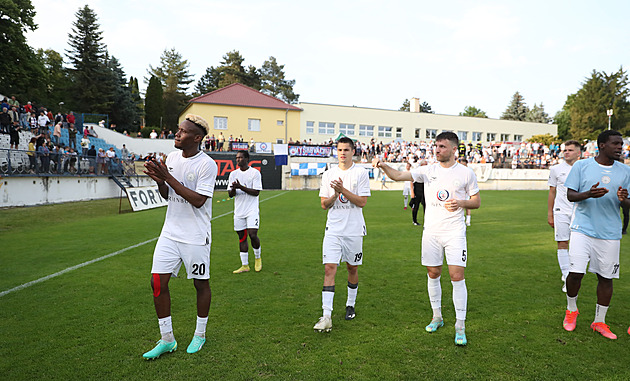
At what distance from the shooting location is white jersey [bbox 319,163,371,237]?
4789 mm

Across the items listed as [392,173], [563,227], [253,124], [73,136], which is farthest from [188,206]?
[253,124]

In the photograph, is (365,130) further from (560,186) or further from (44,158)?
(560,186)

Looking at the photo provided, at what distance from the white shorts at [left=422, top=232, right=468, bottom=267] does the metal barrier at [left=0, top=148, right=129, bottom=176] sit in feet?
63.0

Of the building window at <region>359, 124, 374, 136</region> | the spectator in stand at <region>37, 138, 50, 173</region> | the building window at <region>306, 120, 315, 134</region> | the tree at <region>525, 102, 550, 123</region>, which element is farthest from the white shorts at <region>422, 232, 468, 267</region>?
the tree at <region>525, 102, 550, 123</region>

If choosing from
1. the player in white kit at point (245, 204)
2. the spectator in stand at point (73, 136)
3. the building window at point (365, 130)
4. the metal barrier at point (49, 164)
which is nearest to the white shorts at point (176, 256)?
the player in white kit at point (245, 204)

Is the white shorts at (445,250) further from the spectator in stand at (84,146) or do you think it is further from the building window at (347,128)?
the building window at (347,128)

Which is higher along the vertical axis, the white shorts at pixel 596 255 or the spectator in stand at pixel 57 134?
the spectator in stand at pixel 57 134

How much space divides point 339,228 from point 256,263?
10.5ft

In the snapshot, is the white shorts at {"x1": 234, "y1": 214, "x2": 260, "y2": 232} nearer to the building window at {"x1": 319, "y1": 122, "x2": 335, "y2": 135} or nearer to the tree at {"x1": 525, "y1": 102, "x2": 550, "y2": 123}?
the building window at {"x1": 319, "y1": 122, "x2": 335, "y2": 135}

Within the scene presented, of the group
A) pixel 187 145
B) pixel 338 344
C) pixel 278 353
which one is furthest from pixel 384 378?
pixel 187 145

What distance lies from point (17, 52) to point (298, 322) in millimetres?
41163

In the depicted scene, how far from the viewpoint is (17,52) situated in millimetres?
33312

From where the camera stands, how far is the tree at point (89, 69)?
53.7 m

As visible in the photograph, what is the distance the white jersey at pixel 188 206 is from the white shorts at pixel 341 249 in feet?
5.21
